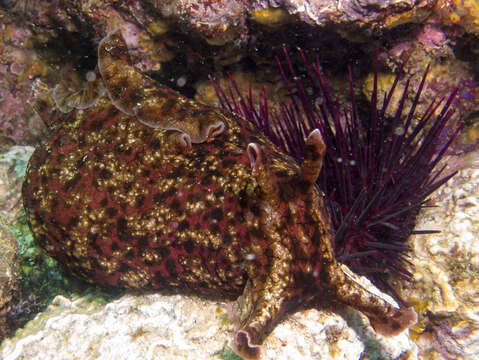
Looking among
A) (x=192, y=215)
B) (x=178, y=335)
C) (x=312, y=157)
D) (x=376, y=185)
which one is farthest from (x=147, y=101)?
(x=376, y=185)

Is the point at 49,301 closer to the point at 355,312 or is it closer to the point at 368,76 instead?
the point at 355,312

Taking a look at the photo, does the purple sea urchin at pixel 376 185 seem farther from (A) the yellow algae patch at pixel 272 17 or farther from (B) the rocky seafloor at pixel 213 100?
(A) the yellow algae patch at pixel 272 17

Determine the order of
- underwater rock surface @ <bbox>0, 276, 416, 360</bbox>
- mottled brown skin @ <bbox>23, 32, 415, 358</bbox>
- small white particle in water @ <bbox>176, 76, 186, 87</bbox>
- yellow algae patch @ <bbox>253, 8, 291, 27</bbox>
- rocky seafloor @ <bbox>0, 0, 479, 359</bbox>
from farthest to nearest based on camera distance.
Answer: small white particle in water @ <bbox>176, 76, 186, 87</bbox> < yellow algae patch @ <bbox>253, 8, 291, 27</bbox> < rocky seafloor @ <bbox>0, 0, 479, 359</bbox> < underwater rock surface @ <bbox>0, 276, 416, 360</bbox> < mottled brown skin @ <bbox>23, 32, 415, 358</bbox>

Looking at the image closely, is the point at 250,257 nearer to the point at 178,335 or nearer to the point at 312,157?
the point at 312,157

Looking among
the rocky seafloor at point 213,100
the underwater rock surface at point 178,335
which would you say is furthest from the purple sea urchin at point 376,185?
the underwater rock surface at point 178,335

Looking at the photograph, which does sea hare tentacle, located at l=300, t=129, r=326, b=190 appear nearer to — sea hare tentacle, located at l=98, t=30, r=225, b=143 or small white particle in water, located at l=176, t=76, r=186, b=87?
sea hare tentacle, located at l=98, t=30, r=225, b=143

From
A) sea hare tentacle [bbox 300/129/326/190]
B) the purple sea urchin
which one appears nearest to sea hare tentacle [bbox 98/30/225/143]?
sea hare tentacle [bbox 300/129/326/190]

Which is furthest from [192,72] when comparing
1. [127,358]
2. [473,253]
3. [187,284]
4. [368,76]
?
[473,253]
